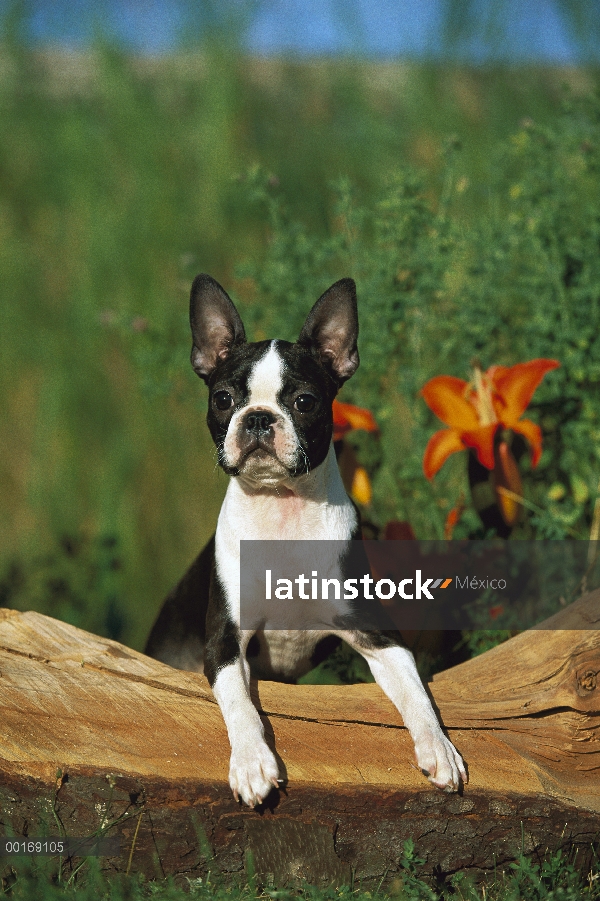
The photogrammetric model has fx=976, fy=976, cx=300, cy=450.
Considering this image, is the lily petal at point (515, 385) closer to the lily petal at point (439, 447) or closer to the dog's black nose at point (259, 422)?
the lily petal at point (439, 447)

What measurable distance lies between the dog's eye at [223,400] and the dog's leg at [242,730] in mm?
661

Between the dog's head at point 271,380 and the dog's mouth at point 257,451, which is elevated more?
the dog's head at point 271,380

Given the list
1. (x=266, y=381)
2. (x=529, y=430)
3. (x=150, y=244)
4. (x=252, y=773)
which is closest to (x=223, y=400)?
(x=266, y=381)

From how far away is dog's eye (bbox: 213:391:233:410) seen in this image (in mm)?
2805

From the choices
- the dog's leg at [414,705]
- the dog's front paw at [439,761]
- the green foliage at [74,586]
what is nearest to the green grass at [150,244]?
the green foliage at [74,586]

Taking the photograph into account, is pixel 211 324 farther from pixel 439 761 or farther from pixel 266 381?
pixel 439 761

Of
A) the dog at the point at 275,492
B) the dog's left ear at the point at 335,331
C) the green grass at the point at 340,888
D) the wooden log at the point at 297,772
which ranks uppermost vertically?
the dog's left ear at the point at 335,331

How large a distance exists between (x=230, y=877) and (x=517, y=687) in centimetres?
96

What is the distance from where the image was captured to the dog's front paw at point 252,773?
7.75ft

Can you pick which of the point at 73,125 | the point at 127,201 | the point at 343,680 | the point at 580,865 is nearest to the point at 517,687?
the point at 580,865

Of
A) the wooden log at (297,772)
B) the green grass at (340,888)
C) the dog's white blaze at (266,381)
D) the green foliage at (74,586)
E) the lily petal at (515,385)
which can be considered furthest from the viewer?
the green foliage at (74,586)

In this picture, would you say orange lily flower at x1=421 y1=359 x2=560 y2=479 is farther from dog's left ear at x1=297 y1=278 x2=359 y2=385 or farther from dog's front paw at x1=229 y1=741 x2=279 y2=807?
dog's front paw at x1=229 y1=741 x2=279 y2=807

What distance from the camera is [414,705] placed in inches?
103

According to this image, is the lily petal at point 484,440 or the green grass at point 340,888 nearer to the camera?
the green grass at point 340,888
